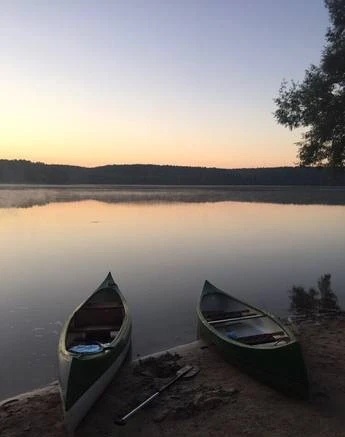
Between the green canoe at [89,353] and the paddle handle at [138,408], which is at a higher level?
the green canoe at [89,353]

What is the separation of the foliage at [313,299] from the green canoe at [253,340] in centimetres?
351

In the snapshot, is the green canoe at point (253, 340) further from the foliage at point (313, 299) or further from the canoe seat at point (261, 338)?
the foliage at point (313, 299)

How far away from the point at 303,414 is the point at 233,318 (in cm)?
470

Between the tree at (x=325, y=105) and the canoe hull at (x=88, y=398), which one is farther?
the tree at (x=325, y=105)

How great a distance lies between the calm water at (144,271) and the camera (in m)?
13.3

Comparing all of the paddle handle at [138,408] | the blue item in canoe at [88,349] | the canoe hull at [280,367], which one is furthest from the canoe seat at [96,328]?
the canoe hull at [280,367]

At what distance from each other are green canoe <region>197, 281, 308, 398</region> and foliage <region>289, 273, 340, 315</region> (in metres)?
3.51

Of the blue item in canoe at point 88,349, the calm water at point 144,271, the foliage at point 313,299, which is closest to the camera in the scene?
the blue item in canoe at point 88,349

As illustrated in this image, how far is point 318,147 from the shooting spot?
2262 centimetres

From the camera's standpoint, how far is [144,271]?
22.4m

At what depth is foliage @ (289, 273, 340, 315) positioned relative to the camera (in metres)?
16.2

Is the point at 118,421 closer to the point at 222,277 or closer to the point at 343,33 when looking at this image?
the point at 222,277

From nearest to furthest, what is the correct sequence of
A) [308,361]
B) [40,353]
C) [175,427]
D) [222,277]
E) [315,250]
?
1. [175,427]
2. [308,361]
3. [40,353]
4. [222,277]
5. [315,250]

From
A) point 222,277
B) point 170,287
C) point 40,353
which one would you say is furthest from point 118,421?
point 222,277
